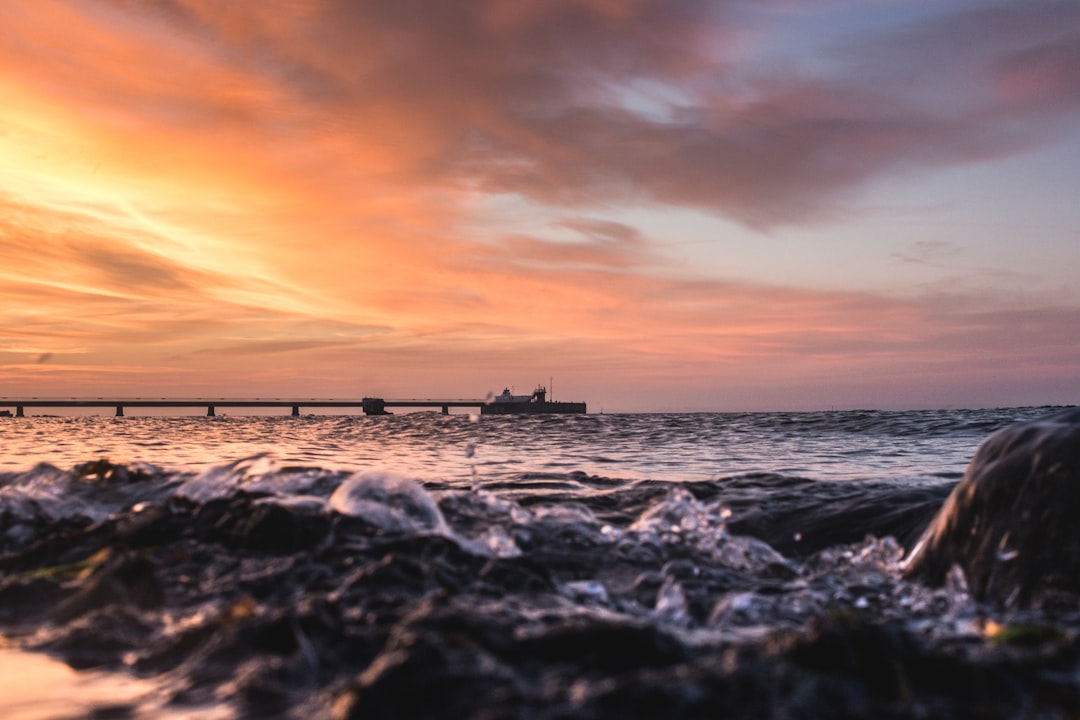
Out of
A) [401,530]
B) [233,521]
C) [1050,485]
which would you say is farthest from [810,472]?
[233,521]

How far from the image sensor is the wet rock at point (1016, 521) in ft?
14.3

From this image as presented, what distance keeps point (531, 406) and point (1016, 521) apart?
468 feet

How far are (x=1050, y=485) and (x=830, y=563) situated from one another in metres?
1.73

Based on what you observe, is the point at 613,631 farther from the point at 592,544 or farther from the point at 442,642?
the point at 592,544

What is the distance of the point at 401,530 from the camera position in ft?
18.3

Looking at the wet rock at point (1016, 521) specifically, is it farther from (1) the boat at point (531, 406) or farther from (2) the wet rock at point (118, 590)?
(1) the boat at point (531, 406)

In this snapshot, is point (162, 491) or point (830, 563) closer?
point (830, 563)

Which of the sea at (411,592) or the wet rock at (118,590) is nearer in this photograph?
the sea at (411,592)

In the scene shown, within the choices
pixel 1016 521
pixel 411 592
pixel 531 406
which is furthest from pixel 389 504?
pixel 531 406

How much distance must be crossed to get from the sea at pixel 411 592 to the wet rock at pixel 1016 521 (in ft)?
0.83

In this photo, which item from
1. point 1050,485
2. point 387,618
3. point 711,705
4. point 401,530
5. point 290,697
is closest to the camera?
point 711,705

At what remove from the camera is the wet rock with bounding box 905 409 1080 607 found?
437 centimetres

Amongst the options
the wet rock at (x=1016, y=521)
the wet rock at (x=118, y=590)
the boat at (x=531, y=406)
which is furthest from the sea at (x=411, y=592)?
the boat at (x=531, y=406)

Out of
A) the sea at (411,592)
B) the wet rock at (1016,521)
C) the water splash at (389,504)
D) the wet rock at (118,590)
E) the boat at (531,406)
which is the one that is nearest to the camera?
the sea at (411,592)
